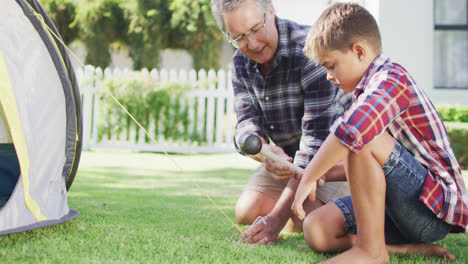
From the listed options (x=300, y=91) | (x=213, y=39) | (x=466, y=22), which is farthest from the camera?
(x=213, y=39)

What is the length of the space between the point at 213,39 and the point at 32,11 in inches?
413

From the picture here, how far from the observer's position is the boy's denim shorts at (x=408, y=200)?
1.57m

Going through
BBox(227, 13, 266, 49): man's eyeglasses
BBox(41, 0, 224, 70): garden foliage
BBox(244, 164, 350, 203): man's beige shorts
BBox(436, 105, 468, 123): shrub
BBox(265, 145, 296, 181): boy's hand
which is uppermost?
BBox(41, 0, 224, 70): garden foliage

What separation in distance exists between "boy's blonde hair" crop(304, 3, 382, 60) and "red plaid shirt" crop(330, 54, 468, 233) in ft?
0.33

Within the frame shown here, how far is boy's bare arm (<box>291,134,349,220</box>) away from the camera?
1.52m

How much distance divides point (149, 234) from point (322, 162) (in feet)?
2.88

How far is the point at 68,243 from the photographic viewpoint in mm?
1817

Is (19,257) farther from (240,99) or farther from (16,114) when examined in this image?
(240,99)

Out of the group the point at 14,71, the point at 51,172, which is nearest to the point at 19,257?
the point at 51,172

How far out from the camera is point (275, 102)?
2.43 meters

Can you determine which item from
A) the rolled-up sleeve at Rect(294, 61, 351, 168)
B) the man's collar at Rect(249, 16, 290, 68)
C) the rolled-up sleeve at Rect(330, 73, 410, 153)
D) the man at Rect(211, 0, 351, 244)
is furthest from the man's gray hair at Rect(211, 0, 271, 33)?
the rolled-up sleeve at Rect(330, 73, 410, 153)

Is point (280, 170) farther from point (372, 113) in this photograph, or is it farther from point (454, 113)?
point (454, 113)

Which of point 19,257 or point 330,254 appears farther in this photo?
point 330,254

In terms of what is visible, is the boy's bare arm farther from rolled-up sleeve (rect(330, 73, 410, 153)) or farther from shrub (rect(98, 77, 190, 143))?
shrub (rect(98, 77, 190, 143))
